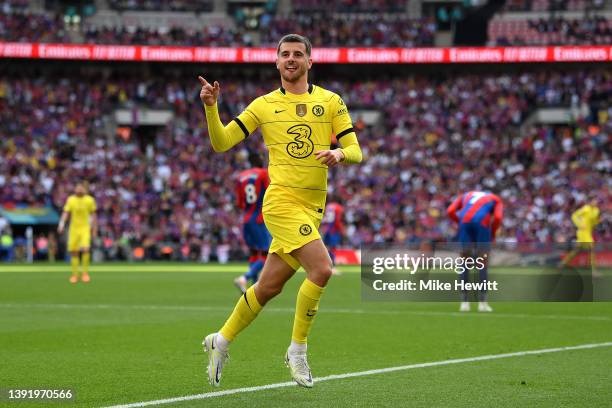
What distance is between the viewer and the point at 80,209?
930 inches

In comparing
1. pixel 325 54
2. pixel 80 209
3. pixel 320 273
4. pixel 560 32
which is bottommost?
pixel 80 209

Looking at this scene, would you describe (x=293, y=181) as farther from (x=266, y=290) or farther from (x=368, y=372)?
(x=368, y=372)

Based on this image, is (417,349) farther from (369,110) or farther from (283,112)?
(369,110)

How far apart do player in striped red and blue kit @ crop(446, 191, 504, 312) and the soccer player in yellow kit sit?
860cm

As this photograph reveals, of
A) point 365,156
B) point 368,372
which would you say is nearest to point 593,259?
point 368,372

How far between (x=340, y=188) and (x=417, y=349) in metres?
32.7

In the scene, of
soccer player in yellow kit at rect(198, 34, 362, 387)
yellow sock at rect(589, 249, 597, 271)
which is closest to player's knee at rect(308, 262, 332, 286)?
soccer player in yellow kit at rect(198, 34, 362, 387)

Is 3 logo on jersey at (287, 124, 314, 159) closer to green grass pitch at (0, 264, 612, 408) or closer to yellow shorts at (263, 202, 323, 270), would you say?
yellow shorts at (263, 202, 323, 270)

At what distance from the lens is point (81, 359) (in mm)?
9648

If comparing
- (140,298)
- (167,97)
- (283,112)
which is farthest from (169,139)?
(283,112)

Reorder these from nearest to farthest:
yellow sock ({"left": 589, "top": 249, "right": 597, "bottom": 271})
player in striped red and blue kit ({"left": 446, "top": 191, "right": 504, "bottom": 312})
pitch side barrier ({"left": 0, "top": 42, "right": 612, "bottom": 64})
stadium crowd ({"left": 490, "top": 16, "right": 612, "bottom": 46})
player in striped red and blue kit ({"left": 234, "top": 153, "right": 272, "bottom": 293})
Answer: player in striped red and blue kit ({"left": 446, "top": 191, "right": 504, "bottom": 312})
player in striped red and blue kit ({"left": 234, "top": 153, "right": 272, "bottom": 293})
yellow sock ({"left": 589, "top": 249, "right": 597, "bottom": 271})
pitch side barrier ({"left": 0, "top": 42, "right": 612, "bottom": 64})
stadium crowd ({"left": 490, "top": 16, "right": 612, "bottom": 46})

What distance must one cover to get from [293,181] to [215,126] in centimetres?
70

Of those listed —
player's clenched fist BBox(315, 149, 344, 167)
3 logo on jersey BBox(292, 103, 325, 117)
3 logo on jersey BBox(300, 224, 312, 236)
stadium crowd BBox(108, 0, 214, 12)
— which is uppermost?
stadium crowd BBox(108, 0, 214, 12)

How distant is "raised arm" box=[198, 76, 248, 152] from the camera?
7551 millimetres
